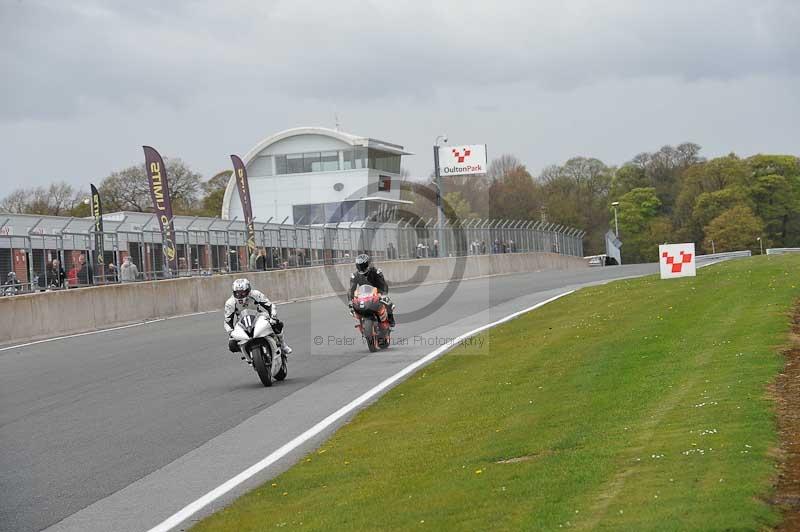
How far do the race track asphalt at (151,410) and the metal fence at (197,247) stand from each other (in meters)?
2.46

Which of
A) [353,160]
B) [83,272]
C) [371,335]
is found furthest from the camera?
[353,160]

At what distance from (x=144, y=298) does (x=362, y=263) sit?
12295mm

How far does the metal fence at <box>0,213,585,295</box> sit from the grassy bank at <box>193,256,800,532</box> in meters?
12.8

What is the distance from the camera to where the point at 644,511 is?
6.03 meters

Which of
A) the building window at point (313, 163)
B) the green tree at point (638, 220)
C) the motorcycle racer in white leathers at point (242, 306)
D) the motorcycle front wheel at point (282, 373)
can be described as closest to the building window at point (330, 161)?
the building window at point (313, 163)

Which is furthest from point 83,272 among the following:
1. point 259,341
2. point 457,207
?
point 457,207

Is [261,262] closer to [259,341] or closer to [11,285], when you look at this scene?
[11,285]

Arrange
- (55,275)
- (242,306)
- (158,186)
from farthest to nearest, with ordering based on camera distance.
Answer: (158,186), (55,275), (242,306)

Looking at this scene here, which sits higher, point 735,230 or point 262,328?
point 735,230

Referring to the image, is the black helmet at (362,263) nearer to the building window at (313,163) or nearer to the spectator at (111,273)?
the spectator at (111,273)

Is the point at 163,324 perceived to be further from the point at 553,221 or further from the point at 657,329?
the point at 553,221

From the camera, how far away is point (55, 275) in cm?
2544

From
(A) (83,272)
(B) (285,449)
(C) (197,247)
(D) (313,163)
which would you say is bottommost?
(B) (285,449)

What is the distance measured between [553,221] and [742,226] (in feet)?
66.3
